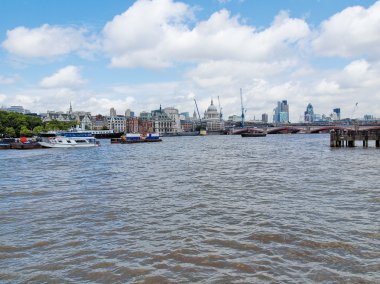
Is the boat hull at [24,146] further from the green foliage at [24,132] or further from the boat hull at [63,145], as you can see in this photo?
the green foliage at [24,132]

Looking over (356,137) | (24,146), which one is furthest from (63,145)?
(356,137)

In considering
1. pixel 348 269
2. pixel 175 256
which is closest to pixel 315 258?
pixel 348 269

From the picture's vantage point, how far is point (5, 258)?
1178cm

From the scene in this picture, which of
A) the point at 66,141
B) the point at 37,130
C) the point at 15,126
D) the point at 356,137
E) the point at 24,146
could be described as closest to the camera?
the point at 356,137

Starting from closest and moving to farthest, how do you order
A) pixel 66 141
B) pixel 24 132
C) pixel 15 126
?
1. pixel 66 141
2. pixel 24 132
3. pixel 15 126

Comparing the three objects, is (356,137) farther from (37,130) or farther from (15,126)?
(15,126)

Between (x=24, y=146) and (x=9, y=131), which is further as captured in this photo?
(x=9, y=131)

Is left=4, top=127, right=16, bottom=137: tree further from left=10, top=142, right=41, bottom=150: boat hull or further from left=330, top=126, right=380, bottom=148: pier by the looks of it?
left=330, top=126, right=380, bottom=148: pier

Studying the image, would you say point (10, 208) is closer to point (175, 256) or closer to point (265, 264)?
point (175, 256)

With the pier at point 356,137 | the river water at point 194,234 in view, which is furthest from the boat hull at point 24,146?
the river water at point 194,234

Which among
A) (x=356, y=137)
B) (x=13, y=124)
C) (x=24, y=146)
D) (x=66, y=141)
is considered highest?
(x=13, y=124)

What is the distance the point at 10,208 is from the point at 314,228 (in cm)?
1560

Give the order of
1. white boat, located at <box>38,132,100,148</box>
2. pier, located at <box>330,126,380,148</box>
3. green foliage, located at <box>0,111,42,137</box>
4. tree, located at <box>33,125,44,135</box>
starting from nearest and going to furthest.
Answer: pier, located at <box>330,126,380,148</box>
white boat, located at <box>38,132,100,148</box>
green foliage, located at <box>0,111,42,137</box>
tree, located at <box>33,125,44,135</box>

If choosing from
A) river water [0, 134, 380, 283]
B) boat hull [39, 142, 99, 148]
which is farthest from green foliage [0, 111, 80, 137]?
river water [0, 134, 380, 283]
